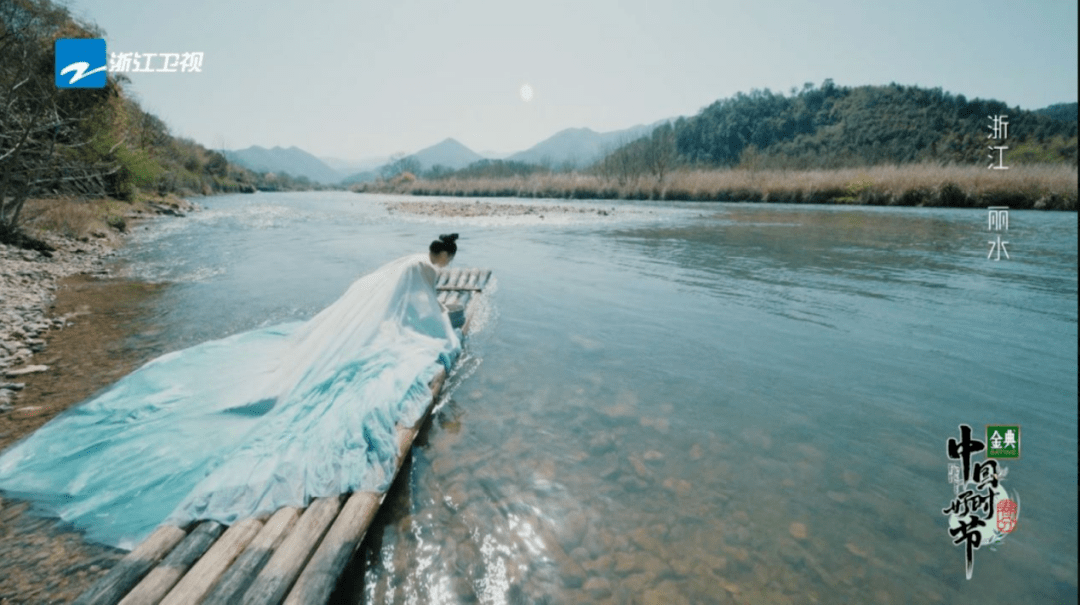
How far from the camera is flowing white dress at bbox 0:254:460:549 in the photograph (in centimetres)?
229

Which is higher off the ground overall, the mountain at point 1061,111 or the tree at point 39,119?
the mountain at point 1061,111

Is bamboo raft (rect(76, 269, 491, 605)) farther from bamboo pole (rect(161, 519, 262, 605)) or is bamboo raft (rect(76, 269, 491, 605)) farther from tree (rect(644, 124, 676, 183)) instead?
tree (rect(644, 124, 676, 183))

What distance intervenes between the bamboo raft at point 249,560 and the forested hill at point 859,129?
31073mm

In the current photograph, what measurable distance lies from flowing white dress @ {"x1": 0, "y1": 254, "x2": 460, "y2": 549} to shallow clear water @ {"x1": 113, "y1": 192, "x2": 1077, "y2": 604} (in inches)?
16.9

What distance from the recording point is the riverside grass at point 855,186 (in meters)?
16.5

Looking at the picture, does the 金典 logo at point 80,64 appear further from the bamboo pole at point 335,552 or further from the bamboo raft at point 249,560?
the bamboo pole at point 335,552

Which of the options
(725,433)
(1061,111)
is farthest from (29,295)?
(1061,111)

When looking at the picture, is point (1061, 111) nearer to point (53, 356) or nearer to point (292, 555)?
point (292, 555)

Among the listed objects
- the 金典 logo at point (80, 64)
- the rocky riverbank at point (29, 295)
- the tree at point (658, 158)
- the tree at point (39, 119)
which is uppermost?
the tree at point (658, 158)

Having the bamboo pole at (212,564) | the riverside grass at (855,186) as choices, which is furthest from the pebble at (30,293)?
the riverside grass at (855,186)

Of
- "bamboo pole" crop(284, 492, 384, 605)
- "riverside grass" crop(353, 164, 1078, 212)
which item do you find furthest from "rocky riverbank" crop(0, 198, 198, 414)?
"riverside grass" crop(353, 164, 1078, 212)

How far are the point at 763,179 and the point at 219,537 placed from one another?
28987 millimetres

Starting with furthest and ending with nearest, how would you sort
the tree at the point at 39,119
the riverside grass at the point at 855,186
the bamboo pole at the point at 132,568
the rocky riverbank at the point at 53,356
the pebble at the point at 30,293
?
the riverside grass at the point at 855,186 → the tree at the point at 39,119 → the pebble at the point at 30,293 → the rocky riverbank at the point at 53,356 → the bamboo pole at the point at 132,568

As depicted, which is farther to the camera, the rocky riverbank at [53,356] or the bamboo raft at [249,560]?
the rocky riverbank at [53,356]
